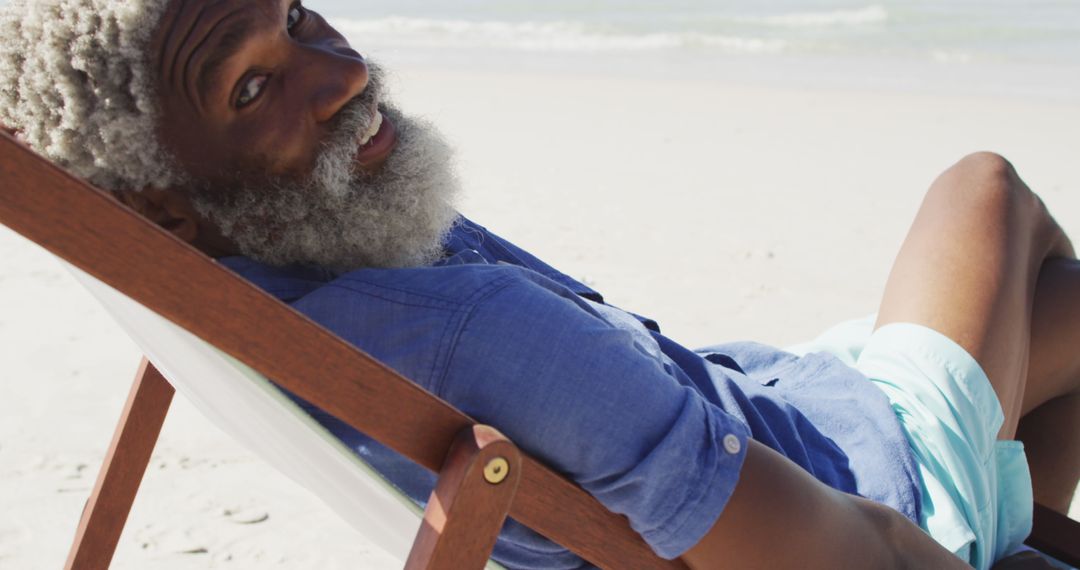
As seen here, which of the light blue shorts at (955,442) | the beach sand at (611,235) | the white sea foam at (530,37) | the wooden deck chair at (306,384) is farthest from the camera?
the white sea foam at (530,37)

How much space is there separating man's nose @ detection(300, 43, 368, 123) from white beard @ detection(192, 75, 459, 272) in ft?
0.10

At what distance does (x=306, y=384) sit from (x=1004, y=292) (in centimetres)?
132

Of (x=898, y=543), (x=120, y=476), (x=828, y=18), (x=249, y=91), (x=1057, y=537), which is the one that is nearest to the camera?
(x=898, y=543)

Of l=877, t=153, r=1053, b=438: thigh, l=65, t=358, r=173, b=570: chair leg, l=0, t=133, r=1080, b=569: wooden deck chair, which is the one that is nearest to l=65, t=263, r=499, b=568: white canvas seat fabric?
l=0, t=133, r=1080, b=569: wooden deck chair

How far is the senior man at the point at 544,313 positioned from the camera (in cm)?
132

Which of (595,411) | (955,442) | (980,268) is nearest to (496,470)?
(595,411)

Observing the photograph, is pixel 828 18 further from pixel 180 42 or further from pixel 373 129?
pixel 180 42

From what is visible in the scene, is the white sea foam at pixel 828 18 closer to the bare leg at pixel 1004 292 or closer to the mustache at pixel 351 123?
the bare leg at pixel 1004 292

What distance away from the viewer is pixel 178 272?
43.6 inches

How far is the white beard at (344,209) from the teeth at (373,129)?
0.07ft

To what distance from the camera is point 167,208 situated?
158cm

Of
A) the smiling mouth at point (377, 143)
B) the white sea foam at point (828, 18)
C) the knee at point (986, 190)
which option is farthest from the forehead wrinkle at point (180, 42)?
the white sea foam at point (828, 18)

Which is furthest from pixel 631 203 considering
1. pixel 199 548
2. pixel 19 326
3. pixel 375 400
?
pixel 375 400

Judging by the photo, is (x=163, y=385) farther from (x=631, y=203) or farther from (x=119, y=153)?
(x=631, y=203)
